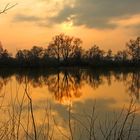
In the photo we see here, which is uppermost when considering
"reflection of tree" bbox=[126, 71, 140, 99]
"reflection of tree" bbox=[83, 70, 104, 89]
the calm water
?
the calm water

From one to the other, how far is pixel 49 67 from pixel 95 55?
12394 mm

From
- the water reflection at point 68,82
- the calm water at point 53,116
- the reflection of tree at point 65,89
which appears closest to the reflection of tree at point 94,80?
the water reflection at point 68,82

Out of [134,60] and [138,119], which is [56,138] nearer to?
[138,119]

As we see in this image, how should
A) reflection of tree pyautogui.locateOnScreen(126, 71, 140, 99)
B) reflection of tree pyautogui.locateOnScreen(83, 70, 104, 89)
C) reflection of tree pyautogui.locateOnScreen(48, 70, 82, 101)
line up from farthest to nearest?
1. reflection of tree pyautogui.locateOnScreen(83, 70, 104, 89)
2. reflection of tree pyautogui.locateOnScreen(126, 71, 140, 99)
3. reflection of tree pyautogui.locateOnScreen(48, 70, 82, 101)

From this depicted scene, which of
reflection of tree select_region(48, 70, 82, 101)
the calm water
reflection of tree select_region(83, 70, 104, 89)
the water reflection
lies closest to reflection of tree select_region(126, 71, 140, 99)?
the water reflection

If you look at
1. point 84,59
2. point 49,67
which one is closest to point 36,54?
point 49,67

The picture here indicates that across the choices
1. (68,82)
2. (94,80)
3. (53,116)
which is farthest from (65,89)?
(53,116)

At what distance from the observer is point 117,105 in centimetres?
1808

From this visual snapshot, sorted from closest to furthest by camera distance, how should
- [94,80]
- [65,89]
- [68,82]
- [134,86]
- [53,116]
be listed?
1. [53,116]
2. [65,89]
3. [134,86]
4. [68,82]
5. [94,80]

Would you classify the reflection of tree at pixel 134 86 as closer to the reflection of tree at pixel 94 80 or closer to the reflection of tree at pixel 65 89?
the reflection of tree at pixel 94 80

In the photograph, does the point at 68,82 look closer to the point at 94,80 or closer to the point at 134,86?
the point at 94,80

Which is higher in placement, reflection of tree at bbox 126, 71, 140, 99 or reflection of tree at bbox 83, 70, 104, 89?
reflection of tree at bbox 126, 71, 140, 99

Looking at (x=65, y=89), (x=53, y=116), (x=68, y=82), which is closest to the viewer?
(x=53, y=116)

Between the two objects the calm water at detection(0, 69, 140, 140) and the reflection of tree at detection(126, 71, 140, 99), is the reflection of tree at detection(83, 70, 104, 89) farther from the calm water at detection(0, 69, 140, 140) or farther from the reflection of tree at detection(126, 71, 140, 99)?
the calm water at detection(0, 69, 140, 140)
